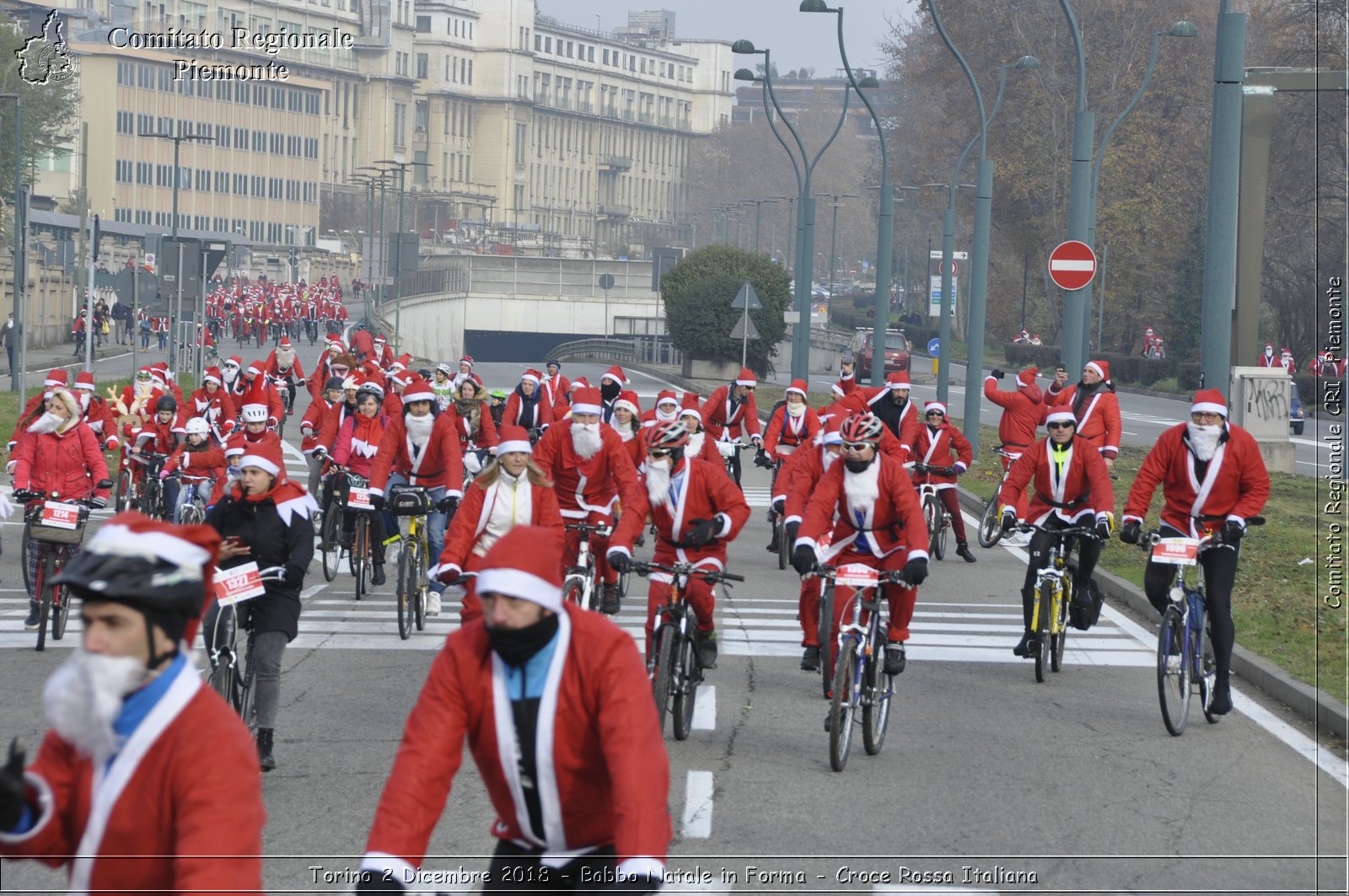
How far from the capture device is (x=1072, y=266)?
22953 mm

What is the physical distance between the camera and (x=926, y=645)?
45.8 feet

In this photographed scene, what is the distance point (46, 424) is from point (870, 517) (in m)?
6.44

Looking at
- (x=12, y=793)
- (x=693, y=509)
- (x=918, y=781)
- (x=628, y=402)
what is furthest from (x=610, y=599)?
(x=12, y=793)

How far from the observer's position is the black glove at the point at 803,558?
980 cm

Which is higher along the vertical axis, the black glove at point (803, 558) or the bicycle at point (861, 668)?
the black glove at point (803, 558)

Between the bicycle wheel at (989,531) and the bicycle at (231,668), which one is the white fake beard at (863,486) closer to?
the bicycle at (231,668)

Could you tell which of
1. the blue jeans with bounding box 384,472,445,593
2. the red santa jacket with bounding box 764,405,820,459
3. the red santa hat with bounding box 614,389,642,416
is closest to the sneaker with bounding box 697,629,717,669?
the blue jeans with bounding box 384,472,445,593

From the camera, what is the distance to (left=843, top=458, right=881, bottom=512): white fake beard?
34.3 feet

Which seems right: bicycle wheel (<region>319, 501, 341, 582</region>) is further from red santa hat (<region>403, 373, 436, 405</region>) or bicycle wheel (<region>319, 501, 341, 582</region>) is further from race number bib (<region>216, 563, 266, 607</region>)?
race number bib (<region>216, 563, 266, 607</region>)

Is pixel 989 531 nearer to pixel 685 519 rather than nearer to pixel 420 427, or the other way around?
pixel 420 427

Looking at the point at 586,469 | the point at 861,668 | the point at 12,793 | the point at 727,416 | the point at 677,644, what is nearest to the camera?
the point at 12,793

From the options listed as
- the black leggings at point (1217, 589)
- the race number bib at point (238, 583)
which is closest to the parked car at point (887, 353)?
the black leggings at point (1217, 589)

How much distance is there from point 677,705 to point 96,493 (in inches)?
232

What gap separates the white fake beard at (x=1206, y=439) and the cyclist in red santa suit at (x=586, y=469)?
11.9ft
